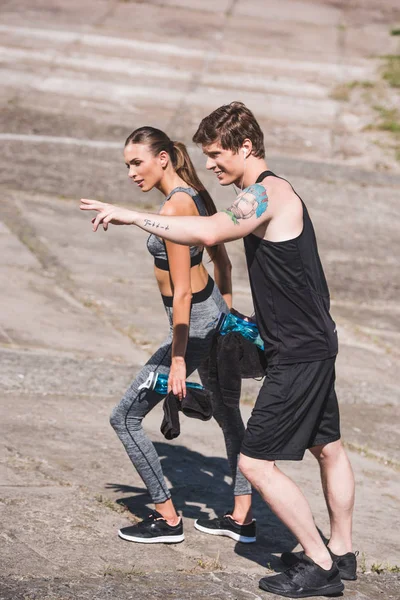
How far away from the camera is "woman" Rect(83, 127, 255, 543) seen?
15.3 ft

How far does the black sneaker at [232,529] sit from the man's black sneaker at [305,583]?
2.21 ft

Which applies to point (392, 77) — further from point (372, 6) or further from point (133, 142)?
point (133, 142)

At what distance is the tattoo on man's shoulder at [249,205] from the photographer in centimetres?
405

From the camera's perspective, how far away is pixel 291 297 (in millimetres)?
4301

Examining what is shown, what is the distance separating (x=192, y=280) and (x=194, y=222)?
0.86m

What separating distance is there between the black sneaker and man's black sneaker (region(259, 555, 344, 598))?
2.21 feet

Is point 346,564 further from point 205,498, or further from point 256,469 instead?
point 205,498

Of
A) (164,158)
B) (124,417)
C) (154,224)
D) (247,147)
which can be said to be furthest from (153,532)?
(247,147)

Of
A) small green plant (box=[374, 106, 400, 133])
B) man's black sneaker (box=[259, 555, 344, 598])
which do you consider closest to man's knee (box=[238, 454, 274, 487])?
man's black sneaker (box=[259, 555, 344, 598])

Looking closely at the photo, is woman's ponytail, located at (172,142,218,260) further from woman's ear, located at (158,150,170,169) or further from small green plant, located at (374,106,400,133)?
small green plant, located at (374,106,400,133)

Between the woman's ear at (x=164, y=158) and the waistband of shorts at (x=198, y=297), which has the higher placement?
the woman's ear at (x=164, y=158)

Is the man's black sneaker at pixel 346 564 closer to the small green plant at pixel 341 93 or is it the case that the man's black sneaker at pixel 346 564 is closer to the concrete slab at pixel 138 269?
the concrete slab at pixel 138 269

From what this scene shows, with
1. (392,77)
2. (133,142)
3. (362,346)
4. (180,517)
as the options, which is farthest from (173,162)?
(392,77)

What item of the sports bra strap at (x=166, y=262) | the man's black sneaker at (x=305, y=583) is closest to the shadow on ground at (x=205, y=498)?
the man's black sneaker at (x=305, y=583)
